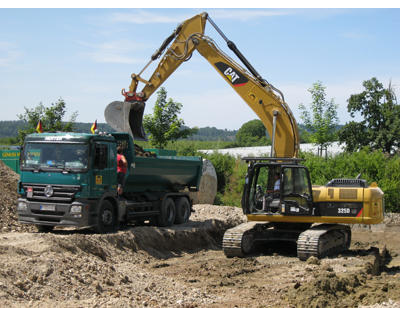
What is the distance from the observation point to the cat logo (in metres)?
17.0

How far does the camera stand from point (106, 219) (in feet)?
47.1

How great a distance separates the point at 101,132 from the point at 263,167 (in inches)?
171

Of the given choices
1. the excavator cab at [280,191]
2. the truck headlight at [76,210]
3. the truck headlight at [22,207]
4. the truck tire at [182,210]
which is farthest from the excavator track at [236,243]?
the truck headlight at [22,207]

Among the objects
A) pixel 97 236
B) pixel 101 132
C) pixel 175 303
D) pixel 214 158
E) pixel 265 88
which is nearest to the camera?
pixel 175 303

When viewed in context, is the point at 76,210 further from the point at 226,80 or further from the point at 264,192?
the point at 226,80

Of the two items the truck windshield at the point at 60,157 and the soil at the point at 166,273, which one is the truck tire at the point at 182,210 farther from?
the truck windshield at the point at 60,157

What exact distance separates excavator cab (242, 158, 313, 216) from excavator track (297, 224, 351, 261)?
620mm

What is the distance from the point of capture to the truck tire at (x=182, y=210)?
17.9 m

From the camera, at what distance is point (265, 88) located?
656 inches

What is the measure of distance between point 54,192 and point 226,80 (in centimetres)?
651


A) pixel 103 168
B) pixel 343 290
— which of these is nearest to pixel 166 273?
pixel 103 168

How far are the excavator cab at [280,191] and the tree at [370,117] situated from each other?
20192mm

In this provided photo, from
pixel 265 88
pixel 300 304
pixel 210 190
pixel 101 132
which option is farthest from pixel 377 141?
pixel 300 304

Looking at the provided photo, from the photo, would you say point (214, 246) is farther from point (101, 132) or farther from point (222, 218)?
point (101, 132)
